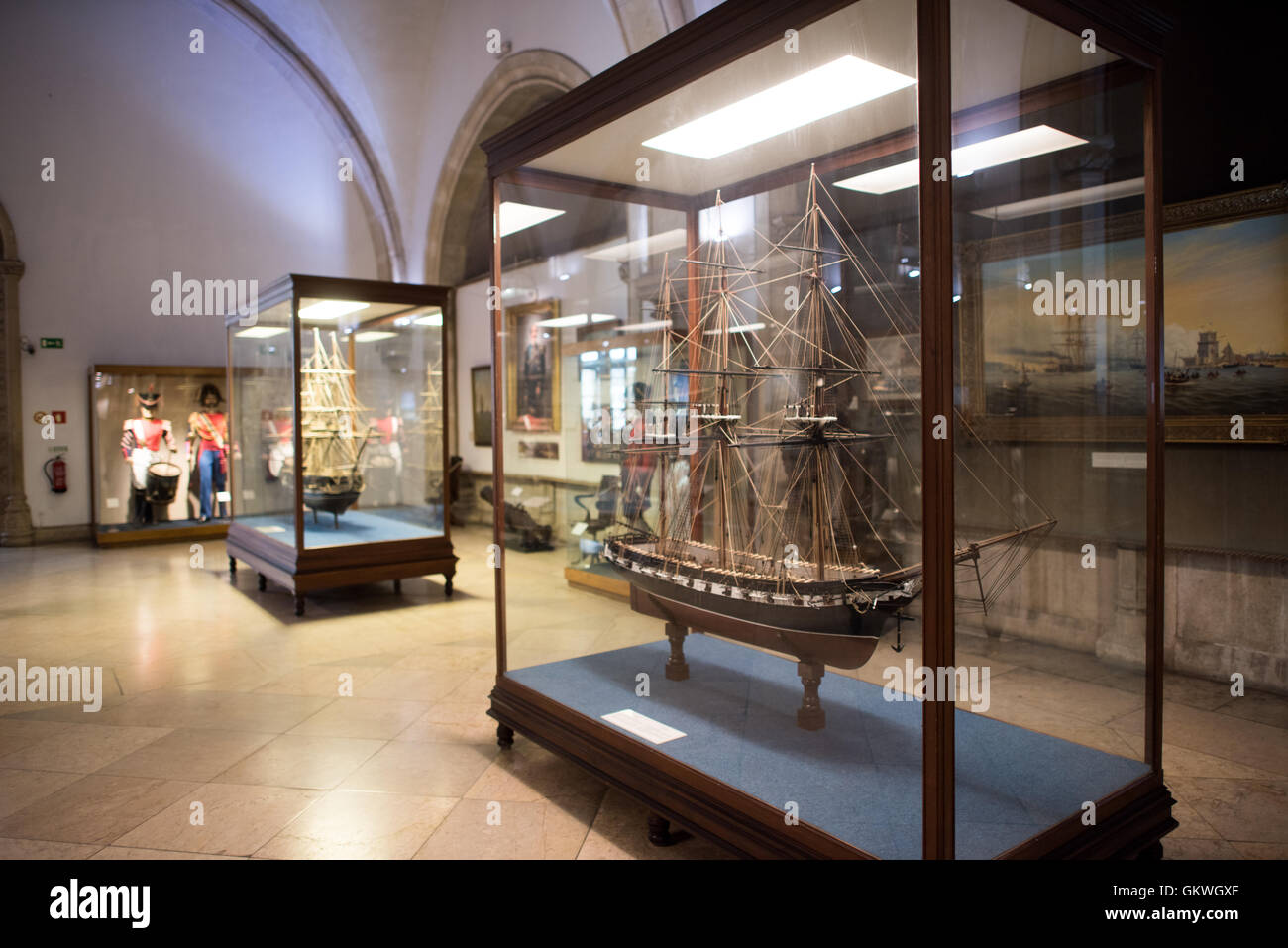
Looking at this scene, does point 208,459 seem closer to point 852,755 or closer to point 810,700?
point 810,700

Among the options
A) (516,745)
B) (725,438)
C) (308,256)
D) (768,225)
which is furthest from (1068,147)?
(308,256)

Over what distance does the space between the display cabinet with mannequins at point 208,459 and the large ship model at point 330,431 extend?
5.32 metres

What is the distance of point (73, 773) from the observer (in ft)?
14.0

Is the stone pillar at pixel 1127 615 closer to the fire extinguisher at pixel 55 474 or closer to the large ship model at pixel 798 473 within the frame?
the large ship model at pixel 798 473

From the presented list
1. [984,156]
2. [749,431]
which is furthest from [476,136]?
[984,156]

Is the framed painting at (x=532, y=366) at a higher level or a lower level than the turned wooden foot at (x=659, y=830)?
higher

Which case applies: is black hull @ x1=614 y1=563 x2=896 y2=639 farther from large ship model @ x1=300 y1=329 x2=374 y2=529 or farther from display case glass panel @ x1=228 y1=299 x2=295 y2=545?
display case glass panel @ x1=228 y1=299 x2=295 y2=545

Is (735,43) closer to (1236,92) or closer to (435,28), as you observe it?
(1236,92)

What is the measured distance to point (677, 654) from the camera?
Answer: 365 cm

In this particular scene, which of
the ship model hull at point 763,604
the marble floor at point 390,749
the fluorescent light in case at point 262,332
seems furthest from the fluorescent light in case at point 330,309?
the ship model hull at point 763,604

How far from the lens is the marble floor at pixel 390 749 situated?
3.32 metres

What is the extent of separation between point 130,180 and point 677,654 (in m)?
13.1

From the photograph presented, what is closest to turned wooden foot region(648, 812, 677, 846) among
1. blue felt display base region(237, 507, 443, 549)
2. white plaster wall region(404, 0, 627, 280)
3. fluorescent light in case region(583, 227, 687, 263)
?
fluorescent light in case region(583, 227, 687, 263)

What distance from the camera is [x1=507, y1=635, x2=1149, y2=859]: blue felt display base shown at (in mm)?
2504
